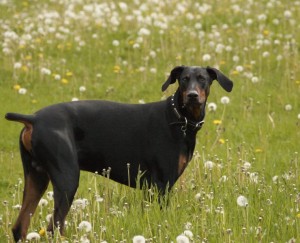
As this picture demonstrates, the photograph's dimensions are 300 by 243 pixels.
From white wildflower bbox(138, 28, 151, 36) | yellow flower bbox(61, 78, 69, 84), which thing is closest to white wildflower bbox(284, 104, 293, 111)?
yellow flower bbox(61, 78, 69, 84)

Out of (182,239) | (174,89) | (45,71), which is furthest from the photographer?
(45,71)

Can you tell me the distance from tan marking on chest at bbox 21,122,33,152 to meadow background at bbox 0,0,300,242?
598 millimetres

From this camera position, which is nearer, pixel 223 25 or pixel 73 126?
pixel 73 126

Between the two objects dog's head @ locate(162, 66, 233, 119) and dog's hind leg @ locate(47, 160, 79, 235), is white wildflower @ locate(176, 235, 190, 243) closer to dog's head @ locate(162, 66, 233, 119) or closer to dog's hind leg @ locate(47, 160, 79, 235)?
dog's hind leg @ locate(47, 160, 79, 235)

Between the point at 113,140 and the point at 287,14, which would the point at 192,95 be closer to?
the point at 113,140

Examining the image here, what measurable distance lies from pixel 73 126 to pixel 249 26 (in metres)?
8.98

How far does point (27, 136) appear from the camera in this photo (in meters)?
7.03

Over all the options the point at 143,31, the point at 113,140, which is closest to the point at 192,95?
the point at 113,140

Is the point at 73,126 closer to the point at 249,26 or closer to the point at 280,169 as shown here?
the point at 280,169

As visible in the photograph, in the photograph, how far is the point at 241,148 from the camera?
381 inches

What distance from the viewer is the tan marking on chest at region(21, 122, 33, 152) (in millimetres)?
7012

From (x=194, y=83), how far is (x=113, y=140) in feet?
2.81

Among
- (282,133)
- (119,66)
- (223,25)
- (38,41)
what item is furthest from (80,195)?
(223,25)

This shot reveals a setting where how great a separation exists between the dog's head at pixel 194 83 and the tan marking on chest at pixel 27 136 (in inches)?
53.9
